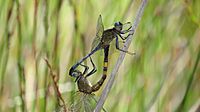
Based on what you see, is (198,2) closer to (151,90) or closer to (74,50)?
(151,90)

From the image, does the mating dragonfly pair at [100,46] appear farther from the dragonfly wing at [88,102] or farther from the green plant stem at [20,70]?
the green plant stem at [20,70]

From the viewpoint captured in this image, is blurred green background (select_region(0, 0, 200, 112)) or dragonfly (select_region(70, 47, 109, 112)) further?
blurred green background (select_region(0, 0, 200, 112))

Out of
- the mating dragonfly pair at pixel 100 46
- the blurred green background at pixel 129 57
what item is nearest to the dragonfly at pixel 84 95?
the mating dragonfly pair at pixel 100 46

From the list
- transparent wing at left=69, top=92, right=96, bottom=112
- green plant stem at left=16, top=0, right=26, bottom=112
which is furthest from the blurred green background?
transparent wing at left=69, top=92, right=96, bottom=112

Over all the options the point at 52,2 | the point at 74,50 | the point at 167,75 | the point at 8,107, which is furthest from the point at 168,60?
the point at 8,107

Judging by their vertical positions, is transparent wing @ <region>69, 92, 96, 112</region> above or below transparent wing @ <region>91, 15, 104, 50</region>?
below

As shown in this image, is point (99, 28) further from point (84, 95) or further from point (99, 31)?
point (84, 95)

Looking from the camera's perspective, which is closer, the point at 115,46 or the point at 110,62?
the point at 115,46

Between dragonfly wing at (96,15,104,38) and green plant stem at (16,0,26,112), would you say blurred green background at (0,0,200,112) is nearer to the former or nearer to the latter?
green plant stem at (16,0,26,112)
